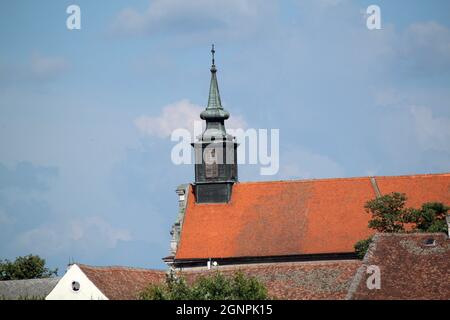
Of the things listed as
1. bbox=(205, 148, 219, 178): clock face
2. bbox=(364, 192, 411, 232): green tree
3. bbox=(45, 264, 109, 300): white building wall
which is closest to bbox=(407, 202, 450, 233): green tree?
bbox=(364, 192, 411, 232): green tree

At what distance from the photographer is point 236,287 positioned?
5153cm

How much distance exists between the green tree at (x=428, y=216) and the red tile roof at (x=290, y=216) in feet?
24.4

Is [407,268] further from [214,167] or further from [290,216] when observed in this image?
[214,167]

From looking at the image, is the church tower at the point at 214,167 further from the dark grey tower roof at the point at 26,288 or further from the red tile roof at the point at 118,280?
the red tile roof at the point at 118,280

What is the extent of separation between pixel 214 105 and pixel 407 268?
3825 centimetres

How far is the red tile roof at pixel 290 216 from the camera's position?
79.2m

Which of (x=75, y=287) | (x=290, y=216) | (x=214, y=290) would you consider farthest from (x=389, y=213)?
(x=214, y=290)

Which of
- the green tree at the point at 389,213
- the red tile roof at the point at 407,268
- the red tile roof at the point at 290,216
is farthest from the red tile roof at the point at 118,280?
the red tile roof at the point at 290,216

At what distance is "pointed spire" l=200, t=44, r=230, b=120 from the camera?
282 feet

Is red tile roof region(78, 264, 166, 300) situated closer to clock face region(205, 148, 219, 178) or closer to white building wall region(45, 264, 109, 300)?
white building wall region(45, 264, 109, 300)
